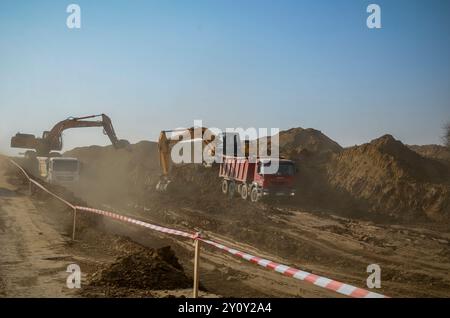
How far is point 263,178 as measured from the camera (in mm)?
21547

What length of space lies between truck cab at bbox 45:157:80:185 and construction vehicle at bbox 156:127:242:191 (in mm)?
6633

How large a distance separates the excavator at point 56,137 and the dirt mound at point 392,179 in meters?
18.0

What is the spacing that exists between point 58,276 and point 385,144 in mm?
24500

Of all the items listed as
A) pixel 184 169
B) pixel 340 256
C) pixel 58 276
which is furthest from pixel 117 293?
pixel 184 169

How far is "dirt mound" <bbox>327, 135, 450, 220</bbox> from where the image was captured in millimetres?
20297

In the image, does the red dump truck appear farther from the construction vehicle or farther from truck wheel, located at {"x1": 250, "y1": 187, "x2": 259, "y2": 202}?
the construction vehicle

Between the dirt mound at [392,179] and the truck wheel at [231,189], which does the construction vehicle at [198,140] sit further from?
the dirt mound at [392,179]

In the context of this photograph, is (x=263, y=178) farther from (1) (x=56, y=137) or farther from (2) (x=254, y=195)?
(1) (x=56, y=137)

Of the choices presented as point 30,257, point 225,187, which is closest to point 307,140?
point 225,187

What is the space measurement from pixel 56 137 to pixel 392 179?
26385 millimetres

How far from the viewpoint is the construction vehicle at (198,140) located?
25.0m

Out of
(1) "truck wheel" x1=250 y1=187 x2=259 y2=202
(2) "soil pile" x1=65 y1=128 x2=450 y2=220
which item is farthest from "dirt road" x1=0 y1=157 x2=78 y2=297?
(1) "truck wheel" x1=250 y1=187 x2=259 y2=202

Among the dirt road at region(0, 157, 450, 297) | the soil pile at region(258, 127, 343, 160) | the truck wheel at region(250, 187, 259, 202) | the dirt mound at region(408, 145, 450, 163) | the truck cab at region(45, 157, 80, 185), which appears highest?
the soil pile at region(258, 127, 343, 160)
